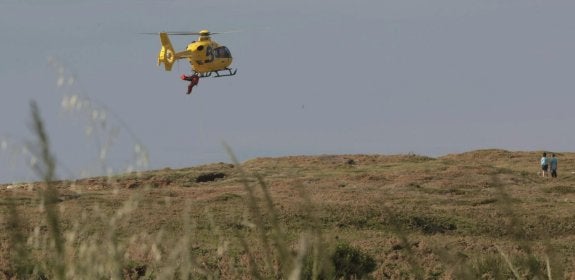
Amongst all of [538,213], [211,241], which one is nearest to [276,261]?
[211,241]

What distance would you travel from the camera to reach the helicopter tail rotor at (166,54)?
71.8m

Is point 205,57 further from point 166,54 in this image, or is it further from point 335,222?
point 335,222

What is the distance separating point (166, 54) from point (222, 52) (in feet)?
26.5

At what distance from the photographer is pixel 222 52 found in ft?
217

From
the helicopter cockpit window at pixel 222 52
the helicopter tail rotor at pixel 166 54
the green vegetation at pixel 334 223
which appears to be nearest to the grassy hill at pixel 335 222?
the green vegetation at pixel 334 223

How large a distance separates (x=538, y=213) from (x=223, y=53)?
114 feet

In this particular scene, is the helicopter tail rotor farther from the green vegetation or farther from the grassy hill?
the green vegetation

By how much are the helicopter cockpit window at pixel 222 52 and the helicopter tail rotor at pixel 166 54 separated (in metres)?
5.19

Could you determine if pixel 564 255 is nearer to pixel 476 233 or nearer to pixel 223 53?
pixel 476 233

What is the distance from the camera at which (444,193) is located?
4278cm

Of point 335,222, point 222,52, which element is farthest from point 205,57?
point 335,222

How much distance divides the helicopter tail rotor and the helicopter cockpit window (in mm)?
5191

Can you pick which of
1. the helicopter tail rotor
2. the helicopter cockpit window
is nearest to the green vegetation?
the helicopter cockpit window

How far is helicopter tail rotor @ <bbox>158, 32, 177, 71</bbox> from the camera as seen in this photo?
71.8m
